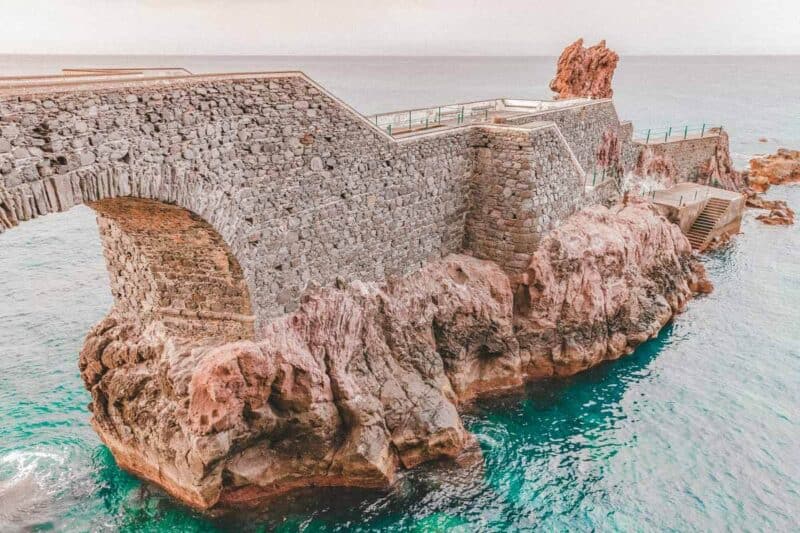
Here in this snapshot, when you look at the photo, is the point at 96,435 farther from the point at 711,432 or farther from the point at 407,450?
the point at 711,432

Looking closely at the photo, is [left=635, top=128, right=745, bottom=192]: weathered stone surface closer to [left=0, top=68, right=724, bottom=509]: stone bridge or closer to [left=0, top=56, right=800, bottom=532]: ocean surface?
[left=0, top=56, right=800, bottom=532]: ocean surface

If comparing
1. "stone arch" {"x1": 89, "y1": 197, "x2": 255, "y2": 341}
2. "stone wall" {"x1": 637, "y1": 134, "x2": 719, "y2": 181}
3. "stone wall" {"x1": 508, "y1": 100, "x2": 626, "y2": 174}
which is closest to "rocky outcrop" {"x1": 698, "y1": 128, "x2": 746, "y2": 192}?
"stone wall" {"x1": 637, "y1": 134, "x2": 719, "y2": 181}

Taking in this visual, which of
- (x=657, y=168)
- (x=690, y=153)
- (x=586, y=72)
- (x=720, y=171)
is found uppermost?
(x=586, y=72)

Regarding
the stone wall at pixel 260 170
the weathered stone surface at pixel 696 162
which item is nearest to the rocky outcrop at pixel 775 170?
the weathered stone surface at pixel 696 162

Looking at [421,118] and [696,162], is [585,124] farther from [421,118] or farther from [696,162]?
[696,162]

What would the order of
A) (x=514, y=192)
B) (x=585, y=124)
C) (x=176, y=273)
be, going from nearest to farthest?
(x=176, y=273) < (x=514, y=192) < (x=585, y=124)

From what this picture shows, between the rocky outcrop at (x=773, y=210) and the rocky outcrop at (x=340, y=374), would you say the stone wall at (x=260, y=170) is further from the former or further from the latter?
the rocky outcrop at (x=773, y=210)

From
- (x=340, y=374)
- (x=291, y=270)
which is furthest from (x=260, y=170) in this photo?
(x=340, y=374)
